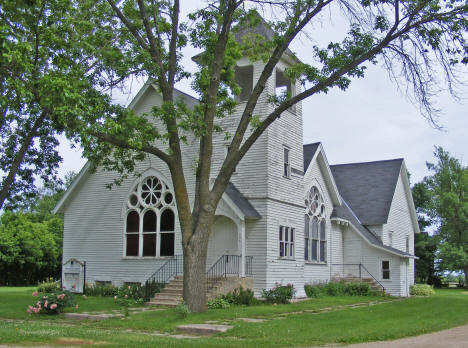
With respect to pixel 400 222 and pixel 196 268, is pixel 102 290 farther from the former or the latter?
pixel 400 222

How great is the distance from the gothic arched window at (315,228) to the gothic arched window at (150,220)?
673cm

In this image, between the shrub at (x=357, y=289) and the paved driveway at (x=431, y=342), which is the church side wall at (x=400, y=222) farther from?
the paved driveway at (x=431, y=342)

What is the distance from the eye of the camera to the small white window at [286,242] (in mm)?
22719

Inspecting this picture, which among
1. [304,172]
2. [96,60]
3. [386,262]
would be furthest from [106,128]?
[386,262]

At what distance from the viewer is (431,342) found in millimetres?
10938

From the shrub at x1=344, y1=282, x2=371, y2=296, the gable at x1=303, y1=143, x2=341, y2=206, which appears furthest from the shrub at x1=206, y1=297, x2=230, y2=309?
the shrub at x1=344, y1=282, x2=371, y2=296

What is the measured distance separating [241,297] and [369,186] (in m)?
15.8

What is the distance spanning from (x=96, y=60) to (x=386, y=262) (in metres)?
18.4

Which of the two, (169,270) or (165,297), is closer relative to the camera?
(165,297)

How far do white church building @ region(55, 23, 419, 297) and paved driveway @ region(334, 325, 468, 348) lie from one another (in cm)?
958

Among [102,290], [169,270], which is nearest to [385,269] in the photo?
[169,270]

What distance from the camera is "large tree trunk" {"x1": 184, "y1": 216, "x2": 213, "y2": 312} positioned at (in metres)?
15.8

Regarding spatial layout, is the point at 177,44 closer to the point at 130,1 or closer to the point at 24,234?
the point at 130,1

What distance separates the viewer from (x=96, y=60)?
57.4ft
